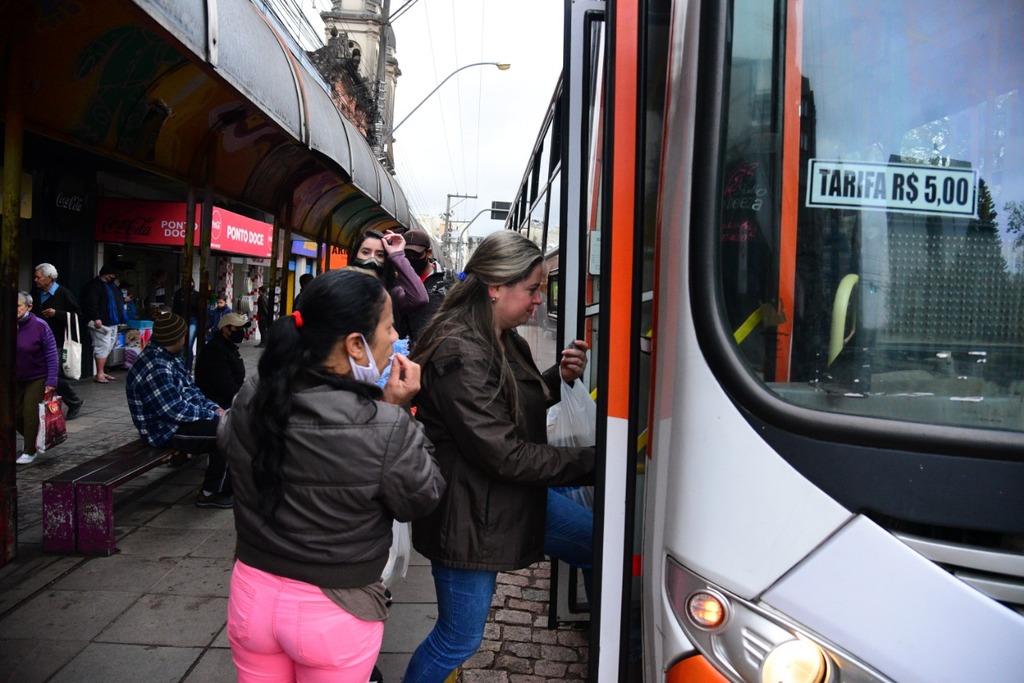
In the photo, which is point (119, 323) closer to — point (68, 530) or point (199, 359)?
point (199, 359)

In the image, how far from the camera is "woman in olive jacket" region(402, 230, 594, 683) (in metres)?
2.32

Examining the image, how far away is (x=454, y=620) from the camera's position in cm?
246

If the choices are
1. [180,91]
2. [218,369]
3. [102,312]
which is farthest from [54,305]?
[180,91]

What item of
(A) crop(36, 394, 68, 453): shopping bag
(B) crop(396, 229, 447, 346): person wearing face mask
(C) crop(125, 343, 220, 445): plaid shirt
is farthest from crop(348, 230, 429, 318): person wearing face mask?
(A) crop(36, 394, 68, 453): shopping bag

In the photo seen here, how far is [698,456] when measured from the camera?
171 centimetres

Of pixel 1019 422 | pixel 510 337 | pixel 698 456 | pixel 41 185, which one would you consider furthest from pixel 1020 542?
pixel 41 185

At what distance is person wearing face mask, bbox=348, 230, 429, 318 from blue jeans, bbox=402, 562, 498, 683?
241cm

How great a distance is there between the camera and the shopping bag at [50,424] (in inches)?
253

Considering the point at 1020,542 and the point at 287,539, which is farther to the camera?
the point at 287,539

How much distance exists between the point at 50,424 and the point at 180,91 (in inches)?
121

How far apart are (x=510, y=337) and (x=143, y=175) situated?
39.0 ft

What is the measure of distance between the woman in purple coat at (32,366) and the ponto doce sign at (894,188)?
657cm

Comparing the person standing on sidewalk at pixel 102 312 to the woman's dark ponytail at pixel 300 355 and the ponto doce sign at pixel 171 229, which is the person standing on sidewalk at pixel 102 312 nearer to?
the ponto doce sign at pixel 171 229

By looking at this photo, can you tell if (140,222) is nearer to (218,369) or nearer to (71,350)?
(71,350)
